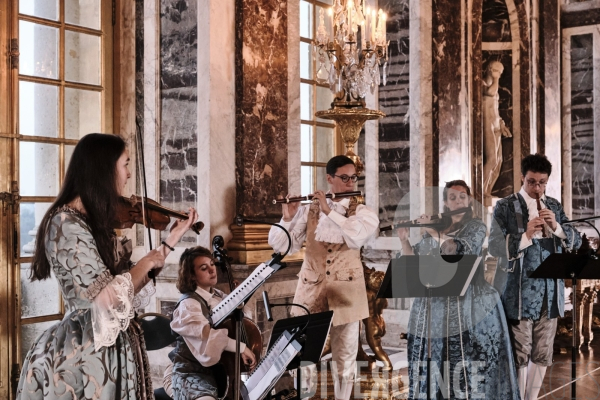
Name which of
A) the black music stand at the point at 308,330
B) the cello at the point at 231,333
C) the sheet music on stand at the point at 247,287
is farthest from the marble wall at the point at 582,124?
the sheet music on stand at the point at 247,287

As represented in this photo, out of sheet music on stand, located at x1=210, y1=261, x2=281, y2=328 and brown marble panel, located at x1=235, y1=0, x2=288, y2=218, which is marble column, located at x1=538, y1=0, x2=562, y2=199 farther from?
sheet music on stand, located at x1=210, y1=261, x2=281, y2=328

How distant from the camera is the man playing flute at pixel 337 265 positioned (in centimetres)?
439

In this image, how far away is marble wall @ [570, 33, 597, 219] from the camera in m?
9.27

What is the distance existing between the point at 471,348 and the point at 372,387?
1317 millimetres

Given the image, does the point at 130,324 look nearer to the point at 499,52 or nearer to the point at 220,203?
the point at 220,203

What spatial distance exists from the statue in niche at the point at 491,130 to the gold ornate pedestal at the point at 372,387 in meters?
3.65

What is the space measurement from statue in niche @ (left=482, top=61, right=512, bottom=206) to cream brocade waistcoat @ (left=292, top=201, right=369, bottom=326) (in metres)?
4.61

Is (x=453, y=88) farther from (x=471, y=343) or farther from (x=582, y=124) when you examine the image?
(x=471, y=343)

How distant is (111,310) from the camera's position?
2.52 meters

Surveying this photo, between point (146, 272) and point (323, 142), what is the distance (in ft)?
15.8

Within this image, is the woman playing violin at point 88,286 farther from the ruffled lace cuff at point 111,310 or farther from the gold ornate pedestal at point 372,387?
the gold ornate pedestal at point 372,387

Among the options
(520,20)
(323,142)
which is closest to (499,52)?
(520,20)

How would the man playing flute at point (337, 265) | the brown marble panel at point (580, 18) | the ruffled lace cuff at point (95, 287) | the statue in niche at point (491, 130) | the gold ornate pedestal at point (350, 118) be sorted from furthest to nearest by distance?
the brown marble panel at point (580, 18)
the statue in niche at point (491, 130)
the gold ornate pedestal at point (350, 118)
the man playing flute at point (337, 265)
the ruffled lace cuff at point (95, 287)

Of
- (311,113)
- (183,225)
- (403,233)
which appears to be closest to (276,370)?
(183,225)
